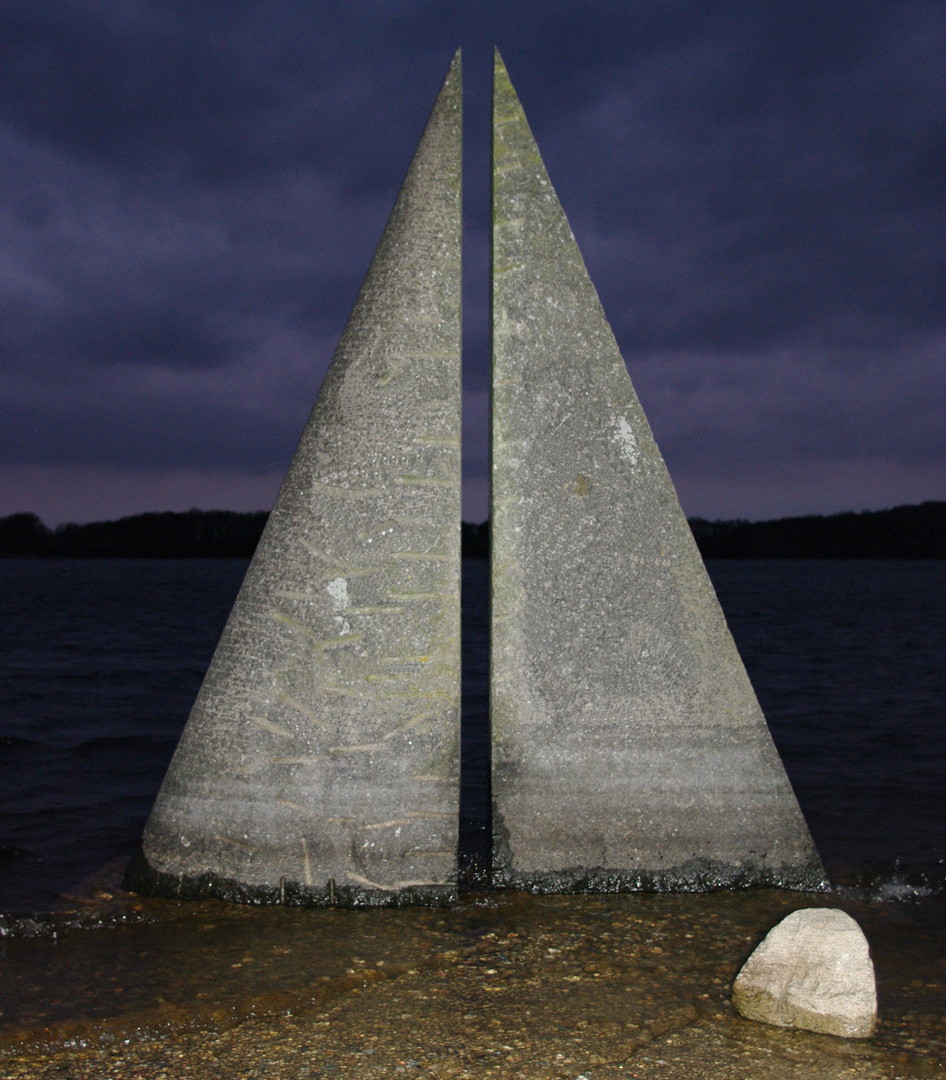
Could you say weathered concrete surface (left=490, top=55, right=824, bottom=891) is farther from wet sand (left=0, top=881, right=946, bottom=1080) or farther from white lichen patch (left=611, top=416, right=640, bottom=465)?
wet sand (left=0, top=881, right=946, bottom=1080)

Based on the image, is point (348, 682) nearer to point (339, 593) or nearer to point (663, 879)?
point (339, 593)

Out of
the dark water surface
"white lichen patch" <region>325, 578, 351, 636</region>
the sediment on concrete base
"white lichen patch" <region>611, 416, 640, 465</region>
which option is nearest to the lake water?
the dark water surface

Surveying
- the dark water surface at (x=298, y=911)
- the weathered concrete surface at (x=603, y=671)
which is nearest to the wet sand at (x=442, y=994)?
the dark water surface at (x=298, y=911)

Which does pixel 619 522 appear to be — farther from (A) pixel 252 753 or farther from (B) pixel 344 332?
(A) pixel 252 753

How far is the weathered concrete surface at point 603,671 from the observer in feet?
12.6

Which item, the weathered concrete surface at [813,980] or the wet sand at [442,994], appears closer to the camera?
the wet sand at [442,994]

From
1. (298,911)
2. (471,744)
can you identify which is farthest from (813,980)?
(471,744)

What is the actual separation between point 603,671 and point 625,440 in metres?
0.98

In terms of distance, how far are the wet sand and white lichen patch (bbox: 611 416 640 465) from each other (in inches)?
73.1

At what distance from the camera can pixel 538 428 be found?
3.91 metres

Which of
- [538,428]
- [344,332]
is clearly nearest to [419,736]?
[538,428]

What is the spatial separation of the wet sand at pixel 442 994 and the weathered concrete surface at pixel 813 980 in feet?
0.19

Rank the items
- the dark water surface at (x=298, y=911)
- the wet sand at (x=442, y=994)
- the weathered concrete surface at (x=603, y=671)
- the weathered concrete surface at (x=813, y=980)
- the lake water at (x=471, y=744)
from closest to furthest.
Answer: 1. the wet sand at (x=442, y=994)
2. the weathered concrete surface at (x=813, y=980)
3. the dark water surface at (x=298, y=911)
4. the weathered concrete surface at (x=603, y=671)
5. the lake water at (x=471, y=744)

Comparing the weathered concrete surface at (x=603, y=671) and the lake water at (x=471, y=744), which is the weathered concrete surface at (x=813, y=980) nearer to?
the weathered concrete surface at (x=603, y=671)
